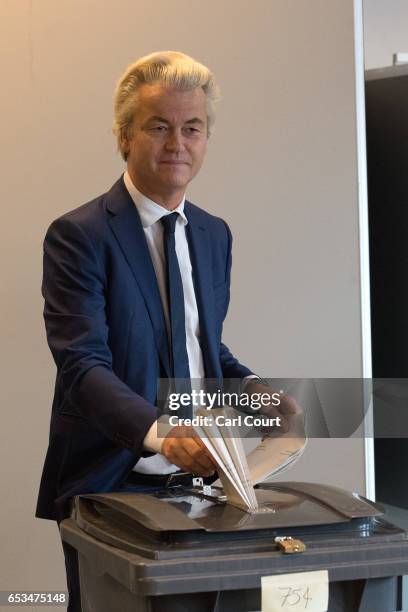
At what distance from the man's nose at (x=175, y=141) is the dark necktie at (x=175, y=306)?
0.51 ft

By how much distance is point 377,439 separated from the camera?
401cm

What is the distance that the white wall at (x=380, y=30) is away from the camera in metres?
3.98

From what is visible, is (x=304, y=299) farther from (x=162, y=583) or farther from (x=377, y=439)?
(x=162, y=583)

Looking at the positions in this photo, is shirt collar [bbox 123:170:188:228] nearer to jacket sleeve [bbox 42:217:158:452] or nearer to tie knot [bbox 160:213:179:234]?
tie knot [bbox 160:213:179:234]

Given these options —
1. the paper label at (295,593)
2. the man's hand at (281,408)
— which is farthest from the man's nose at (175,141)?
the paper label at (295,593)

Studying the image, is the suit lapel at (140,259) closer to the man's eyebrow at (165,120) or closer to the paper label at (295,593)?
the man's eyebrow at (165,120)

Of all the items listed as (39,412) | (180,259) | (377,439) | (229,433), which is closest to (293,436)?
(229,433)

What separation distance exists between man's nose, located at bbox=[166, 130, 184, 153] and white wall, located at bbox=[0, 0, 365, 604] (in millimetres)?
1321

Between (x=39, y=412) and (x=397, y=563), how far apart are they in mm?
2018

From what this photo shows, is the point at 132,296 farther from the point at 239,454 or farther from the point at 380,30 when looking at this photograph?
the point at 380,30

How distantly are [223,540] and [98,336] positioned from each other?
596 millimetres

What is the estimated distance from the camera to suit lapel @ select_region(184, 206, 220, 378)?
2.34 meters

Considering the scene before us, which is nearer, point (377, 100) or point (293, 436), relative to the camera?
point (293, 436)

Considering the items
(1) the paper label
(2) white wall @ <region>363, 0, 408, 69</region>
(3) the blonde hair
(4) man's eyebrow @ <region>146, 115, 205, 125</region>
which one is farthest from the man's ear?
(2) white wall @ <region>363, 0, 408, 69</region>
